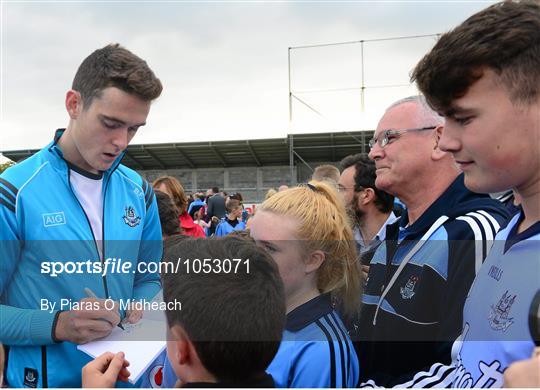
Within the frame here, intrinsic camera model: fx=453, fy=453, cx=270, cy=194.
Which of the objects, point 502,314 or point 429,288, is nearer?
point 502,314

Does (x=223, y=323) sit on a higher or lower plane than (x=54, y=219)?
lower

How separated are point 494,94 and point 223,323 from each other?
0.71 m

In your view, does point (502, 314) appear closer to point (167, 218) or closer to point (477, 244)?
point (477, 244)

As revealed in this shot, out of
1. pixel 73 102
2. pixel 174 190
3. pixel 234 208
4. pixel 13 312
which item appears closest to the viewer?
pixel 13 312

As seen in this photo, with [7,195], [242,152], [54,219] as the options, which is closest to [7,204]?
[7,195]

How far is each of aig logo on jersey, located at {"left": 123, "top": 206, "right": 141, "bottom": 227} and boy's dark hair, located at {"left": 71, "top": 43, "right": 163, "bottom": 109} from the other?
1.26ft

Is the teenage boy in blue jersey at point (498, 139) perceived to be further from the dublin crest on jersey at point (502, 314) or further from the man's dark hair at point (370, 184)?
the man's dark hair at point (370, 184)

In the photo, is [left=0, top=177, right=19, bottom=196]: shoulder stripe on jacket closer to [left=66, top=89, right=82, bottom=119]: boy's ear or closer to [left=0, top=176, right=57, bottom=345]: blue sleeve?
[left=0, top=176, right=57, bottom=345]: blue sleeve

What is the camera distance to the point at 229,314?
3.10ft

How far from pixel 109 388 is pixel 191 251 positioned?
369 mm

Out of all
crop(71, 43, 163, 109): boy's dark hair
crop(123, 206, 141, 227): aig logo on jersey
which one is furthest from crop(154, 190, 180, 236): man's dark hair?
crop(71, 43, 163, 109): boy's dark hair

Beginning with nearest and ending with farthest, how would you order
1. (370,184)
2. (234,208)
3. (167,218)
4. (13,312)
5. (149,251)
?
(13,312), (149,251), (167,218), (370,184), (234,208)

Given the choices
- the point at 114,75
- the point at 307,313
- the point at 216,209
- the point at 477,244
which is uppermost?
the point at 114,75

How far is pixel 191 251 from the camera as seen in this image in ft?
3.51
